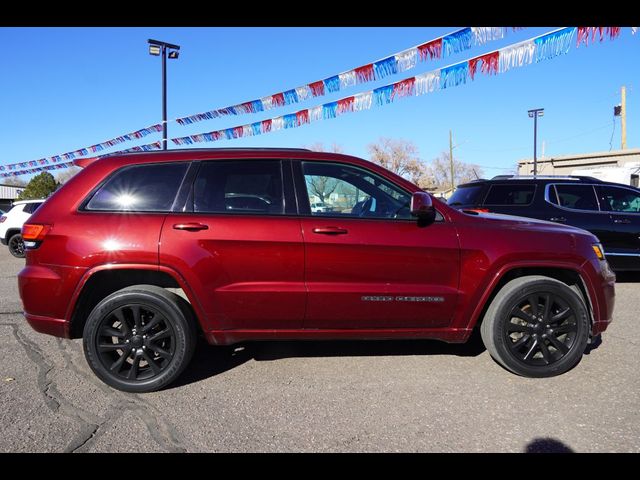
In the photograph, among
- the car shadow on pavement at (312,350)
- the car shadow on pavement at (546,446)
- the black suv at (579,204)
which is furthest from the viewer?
the black suv at (579,204)

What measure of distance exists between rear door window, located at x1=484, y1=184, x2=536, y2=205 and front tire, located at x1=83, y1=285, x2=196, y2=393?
569 cm

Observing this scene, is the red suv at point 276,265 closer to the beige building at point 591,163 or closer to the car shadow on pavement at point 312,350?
the car shadow on pavement at point 312,350

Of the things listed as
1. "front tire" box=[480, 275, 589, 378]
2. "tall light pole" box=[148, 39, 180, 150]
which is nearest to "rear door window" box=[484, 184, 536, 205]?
"front tire" box=[480, 275, 589, 378]

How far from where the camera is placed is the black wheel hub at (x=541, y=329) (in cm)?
346

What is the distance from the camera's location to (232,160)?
3.44m

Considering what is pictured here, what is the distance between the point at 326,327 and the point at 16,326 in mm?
3739

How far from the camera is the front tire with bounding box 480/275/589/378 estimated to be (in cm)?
342

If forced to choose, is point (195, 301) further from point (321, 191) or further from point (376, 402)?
point (376, 402)

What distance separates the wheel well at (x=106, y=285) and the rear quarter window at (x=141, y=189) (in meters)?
0.50

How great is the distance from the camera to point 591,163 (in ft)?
88.4

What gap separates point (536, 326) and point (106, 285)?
347cm

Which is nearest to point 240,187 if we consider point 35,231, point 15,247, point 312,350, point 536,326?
point 35,231

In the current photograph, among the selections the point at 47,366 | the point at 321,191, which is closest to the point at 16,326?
the point at 47,366

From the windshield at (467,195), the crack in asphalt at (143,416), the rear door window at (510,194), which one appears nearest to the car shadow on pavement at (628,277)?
the rear door window at (510,194)
